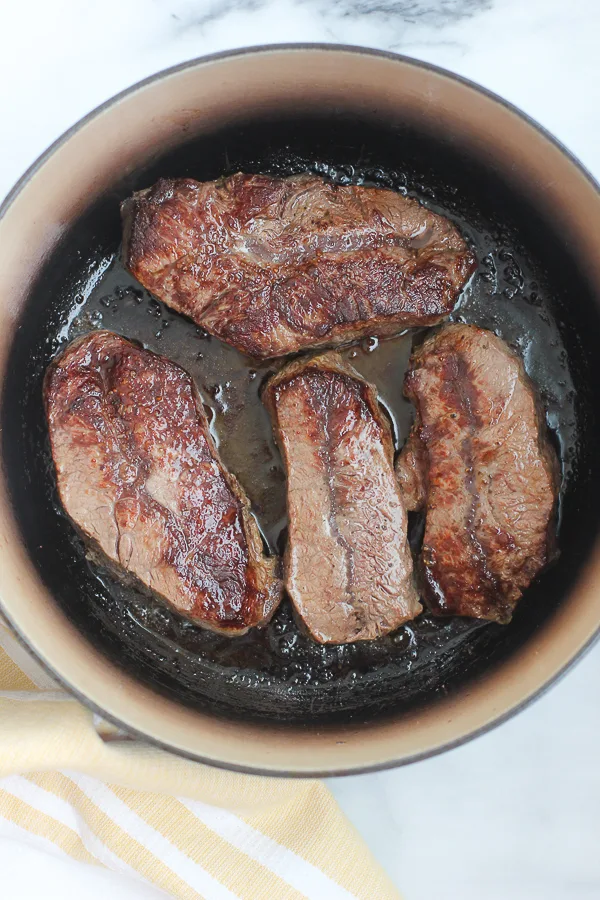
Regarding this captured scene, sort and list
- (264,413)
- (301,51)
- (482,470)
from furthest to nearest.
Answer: (264,413) → (482,470) → (301,51)

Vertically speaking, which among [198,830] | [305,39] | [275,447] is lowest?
[198,830]

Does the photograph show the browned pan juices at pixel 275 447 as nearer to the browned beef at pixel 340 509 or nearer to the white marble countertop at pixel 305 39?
the browned beef at pixel 340 509

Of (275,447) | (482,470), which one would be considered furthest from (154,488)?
(482,470)

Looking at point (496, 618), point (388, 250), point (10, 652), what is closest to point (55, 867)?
point (10, 652)

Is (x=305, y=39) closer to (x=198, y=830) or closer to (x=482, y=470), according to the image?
(x=482, y=470)

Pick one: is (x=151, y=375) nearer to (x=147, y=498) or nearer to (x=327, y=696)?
(x=147, y=498)

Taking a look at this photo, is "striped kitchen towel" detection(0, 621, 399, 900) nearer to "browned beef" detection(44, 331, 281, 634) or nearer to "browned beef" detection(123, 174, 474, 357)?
"browned beef" detection(44, 331, 281, 634)
